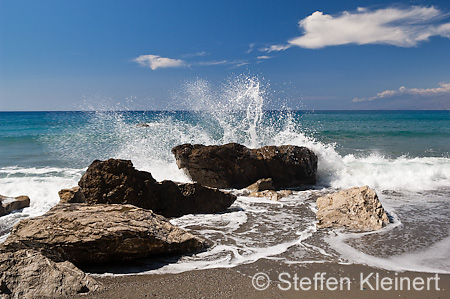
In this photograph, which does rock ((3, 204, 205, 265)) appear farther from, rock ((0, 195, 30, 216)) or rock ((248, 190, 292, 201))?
rock ((248, 190, 292, 201))

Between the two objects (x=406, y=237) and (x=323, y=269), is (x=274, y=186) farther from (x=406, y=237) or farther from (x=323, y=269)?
(x=323, y=269)

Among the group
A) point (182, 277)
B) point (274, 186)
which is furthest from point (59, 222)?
point (274, 186)

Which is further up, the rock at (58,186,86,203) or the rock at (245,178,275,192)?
the rock at (58,186,86,203)

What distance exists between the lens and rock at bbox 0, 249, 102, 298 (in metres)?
3.00


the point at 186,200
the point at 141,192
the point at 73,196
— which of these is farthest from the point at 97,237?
the point at 73,196

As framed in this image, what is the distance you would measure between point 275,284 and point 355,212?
2868 mm

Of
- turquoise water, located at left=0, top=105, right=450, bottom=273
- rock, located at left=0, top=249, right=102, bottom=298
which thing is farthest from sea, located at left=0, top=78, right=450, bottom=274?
rock, located at left=0, top=249, right=102, bottom=298

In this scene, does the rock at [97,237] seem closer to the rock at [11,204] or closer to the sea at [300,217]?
the sea at [300,217]

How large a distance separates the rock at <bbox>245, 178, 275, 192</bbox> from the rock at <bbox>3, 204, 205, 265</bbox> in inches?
162

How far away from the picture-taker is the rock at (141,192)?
6.08 metres

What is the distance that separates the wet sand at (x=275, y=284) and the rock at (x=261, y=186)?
14.2 ft

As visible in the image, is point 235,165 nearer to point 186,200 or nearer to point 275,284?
Result: point 186,200

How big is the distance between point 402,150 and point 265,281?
16.8m

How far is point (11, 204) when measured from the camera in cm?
661
